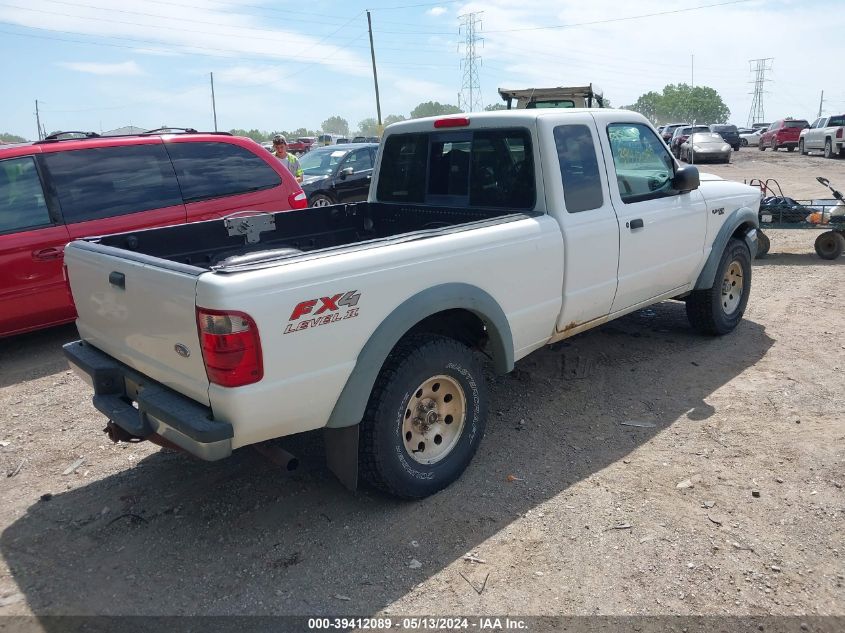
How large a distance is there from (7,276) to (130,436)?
3.20 meters

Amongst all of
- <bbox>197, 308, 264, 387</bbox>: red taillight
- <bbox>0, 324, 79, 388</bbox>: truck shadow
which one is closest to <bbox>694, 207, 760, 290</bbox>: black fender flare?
<bbox>197, 308, 264, 387</bbox>: red taillight

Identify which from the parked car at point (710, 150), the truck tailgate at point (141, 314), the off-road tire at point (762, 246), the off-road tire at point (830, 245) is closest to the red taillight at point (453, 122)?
the truck tailgate at point (141, 314)

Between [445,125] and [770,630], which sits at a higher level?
[445,125]

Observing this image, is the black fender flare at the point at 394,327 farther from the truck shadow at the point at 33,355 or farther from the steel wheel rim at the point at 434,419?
the truck shadow at the point at 33,355

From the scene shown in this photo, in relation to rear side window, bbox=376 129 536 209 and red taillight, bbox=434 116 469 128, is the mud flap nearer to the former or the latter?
rear side window, bbox=376 129 536 209

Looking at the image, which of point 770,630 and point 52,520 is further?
point 52,520

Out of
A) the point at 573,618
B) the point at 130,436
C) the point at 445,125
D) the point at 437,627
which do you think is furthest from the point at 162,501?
the point at 445,125

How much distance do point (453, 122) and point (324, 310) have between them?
7.31 feet

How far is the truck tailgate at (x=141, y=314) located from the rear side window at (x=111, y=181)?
8.99ft

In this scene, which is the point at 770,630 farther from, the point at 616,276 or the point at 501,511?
the point at 616,276

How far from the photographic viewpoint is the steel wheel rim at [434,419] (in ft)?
11.4

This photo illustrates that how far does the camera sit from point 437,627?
271 cm

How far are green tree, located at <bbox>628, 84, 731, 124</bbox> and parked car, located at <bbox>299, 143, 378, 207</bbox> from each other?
417 feet

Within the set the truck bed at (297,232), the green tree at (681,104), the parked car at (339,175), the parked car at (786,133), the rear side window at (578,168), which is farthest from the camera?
the green tree at (681,104)
